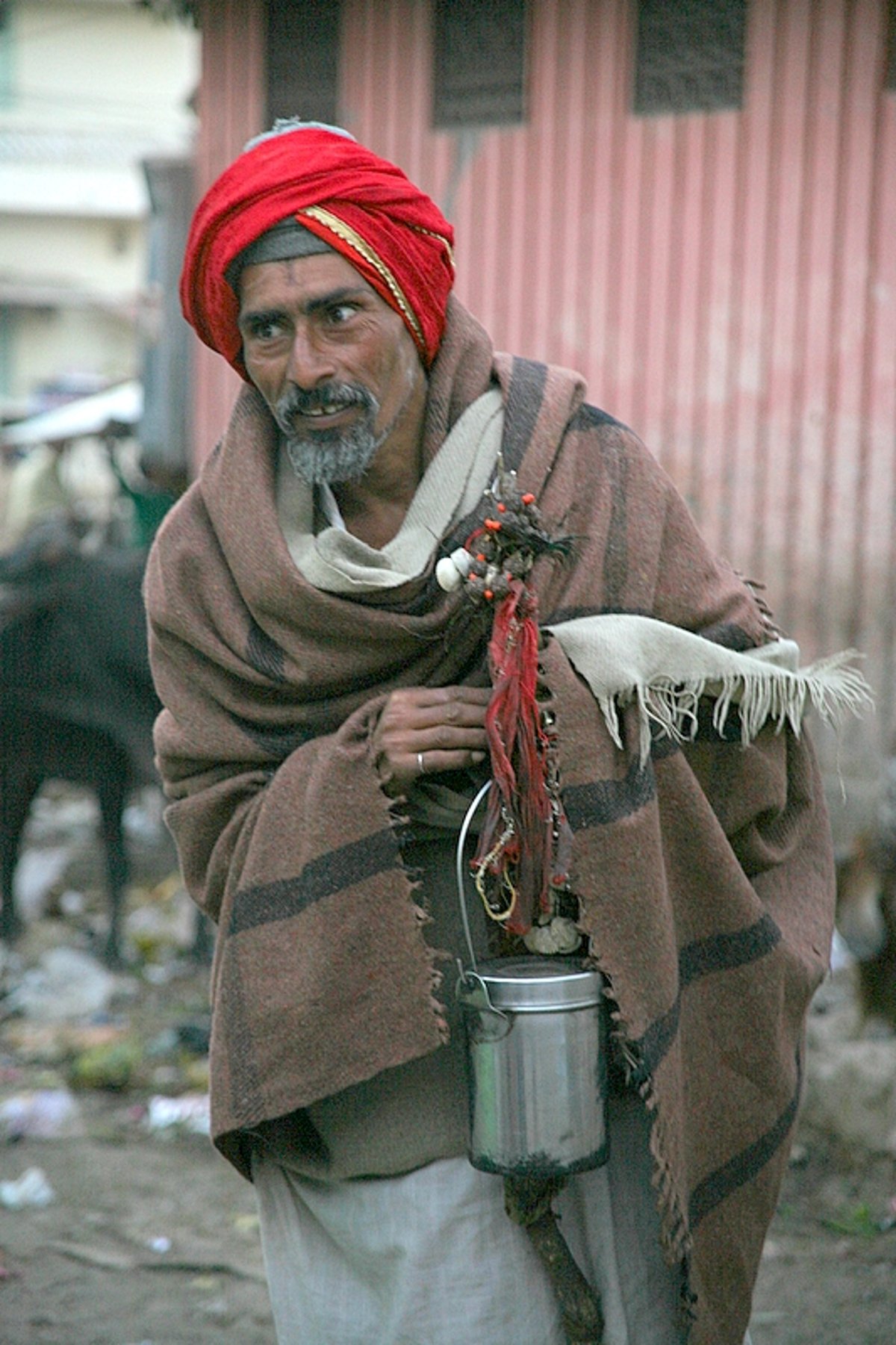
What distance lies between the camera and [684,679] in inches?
81.7

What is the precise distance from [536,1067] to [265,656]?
715 millimetres

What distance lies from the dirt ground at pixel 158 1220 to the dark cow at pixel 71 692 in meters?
0.92

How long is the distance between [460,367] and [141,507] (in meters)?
7.88

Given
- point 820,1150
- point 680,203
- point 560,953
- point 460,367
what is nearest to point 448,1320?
point 560,953

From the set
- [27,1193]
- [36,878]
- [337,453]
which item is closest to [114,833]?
[36,878]

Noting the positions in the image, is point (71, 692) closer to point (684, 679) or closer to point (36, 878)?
point (36, 878)

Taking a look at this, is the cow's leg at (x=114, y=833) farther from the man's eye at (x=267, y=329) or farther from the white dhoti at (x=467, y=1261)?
the man's eye at (x=267, y=329)

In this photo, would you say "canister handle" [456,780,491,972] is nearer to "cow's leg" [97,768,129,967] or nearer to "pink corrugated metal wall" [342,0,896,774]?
"pink corrugated metal wall" [342,0,896,774]

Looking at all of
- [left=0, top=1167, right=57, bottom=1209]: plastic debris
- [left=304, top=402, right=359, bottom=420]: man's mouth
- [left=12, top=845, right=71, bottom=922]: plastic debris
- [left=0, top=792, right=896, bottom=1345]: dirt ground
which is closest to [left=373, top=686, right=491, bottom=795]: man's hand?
[left=304, top=402, right=359, bottom=420]: man's mouth

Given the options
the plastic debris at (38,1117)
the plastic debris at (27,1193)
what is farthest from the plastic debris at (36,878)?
the plastic debris at (27,1193)

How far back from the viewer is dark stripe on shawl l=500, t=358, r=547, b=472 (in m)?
2.19

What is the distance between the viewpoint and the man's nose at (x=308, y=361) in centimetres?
217

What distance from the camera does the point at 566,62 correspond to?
6.68 m

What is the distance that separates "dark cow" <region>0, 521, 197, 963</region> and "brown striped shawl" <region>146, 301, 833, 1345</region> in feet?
14.4
